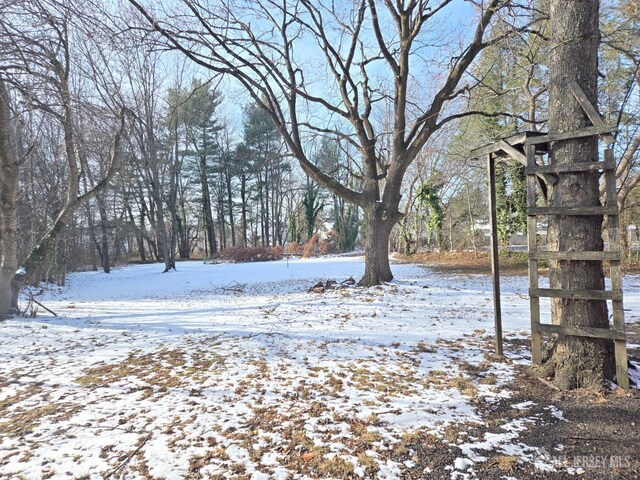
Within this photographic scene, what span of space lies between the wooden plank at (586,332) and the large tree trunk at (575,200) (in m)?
0.08

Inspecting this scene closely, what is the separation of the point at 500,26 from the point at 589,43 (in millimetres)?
4895

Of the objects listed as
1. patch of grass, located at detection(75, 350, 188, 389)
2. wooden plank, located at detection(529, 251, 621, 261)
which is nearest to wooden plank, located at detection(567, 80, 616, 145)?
wooden plank, located at detection(529, 251, 621, 261)

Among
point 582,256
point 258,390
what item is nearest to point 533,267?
point 582,256

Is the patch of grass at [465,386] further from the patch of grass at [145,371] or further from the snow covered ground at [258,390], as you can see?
the patch of grass at [145,371]

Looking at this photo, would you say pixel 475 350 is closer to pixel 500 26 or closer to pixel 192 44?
pixel 500 26

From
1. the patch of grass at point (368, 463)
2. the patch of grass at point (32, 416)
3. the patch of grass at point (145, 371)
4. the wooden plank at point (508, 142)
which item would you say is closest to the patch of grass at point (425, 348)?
the patch of grass at point (368, 463)

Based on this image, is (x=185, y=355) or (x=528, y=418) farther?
(x=185, y=355)

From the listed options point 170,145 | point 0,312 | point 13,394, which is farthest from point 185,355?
point 170,145

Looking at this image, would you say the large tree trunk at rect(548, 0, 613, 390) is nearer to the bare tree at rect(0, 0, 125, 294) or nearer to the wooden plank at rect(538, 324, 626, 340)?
the wooden plank at rect(538, 324, 626, 340)

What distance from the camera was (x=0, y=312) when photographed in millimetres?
6605

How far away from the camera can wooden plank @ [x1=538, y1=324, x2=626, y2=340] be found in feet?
9.46

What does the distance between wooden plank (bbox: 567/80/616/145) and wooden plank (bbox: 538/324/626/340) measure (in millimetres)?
1590

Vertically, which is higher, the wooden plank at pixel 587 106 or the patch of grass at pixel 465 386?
the wooden plank at pixel 587 106

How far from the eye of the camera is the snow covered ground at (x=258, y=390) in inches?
87.5
